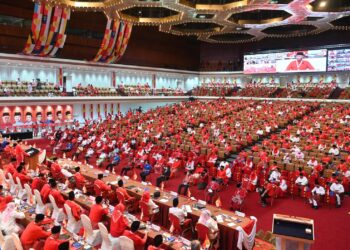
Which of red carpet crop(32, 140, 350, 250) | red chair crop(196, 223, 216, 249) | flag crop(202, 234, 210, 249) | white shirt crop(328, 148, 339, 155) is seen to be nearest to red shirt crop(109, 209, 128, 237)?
red chair crop(196, 223, 216, 249)

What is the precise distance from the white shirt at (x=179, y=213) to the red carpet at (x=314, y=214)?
2.57m

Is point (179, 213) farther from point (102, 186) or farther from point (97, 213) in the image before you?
point (102, 186)

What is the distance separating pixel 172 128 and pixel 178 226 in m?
13.7

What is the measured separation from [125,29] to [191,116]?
12411 millimetres

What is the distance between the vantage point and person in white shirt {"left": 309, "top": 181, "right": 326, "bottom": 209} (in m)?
10.2

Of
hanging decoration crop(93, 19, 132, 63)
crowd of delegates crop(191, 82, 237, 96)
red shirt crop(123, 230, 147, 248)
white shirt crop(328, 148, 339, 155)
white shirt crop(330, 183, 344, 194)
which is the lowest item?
white shirt crop(330, 183, 344, 194)

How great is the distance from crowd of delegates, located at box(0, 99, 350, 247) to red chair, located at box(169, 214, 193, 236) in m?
0.11

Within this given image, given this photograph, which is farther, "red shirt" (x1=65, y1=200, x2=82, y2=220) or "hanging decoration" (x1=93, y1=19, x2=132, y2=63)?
"hanging decoration" (x1=93, y1=19, x2=132, y2=63)

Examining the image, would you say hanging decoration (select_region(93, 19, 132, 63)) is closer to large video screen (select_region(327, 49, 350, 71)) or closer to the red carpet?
large video screen (select_region(327, 49, 350, 71))

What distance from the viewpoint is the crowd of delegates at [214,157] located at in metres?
9.07

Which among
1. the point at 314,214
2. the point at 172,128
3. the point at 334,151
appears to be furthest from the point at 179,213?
the point at 172,128

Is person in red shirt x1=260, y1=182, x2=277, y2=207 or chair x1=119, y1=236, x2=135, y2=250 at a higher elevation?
chair x1=119, y1=236, x2=135, y2=250

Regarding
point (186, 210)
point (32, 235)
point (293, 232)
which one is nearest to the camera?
point (293, 232)

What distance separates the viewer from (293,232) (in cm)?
468
